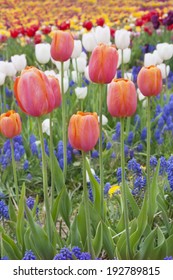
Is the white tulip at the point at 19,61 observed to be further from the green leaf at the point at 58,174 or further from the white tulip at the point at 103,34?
the green leaf at the point at 58,174

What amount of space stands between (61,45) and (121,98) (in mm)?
532

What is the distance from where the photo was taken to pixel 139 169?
271 centimetres

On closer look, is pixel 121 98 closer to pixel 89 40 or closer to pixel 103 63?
pixel 103 63

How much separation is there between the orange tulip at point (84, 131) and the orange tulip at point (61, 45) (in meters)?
0.55

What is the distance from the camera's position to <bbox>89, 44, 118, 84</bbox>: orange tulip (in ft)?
6.48

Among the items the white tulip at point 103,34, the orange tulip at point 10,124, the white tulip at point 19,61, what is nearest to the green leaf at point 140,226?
the orange tulip at point 10,124

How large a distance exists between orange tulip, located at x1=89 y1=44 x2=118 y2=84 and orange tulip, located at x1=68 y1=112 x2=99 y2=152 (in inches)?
9.0

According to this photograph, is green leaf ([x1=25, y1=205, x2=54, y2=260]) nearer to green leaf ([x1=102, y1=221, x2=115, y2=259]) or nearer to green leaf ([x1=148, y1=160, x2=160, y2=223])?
green leaf ([x1=102, y1=221, x2=115, y2=259])

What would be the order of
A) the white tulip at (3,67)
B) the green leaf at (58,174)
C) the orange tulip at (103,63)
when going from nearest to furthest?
the orange tulip at (103,63), the green leaf at (58,174), the white tulip at (3,67)

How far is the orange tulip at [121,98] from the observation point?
1850mm

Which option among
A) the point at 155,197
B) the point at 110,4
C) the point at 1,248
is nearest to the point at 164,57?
the point at 155,197

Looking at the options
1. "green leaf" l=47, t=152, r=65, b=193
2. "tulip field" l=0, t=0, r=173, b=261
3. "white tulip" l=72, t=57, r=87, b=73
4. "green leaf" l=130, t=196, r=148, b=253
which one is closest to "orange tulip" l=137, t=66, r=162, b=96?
"tulip field" l=0, t=0, r=173, b=261

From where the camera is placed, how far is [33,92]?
178 cm

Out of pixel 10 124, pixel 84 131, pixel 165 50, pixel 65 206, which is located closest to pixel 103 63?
pixel 84 131
